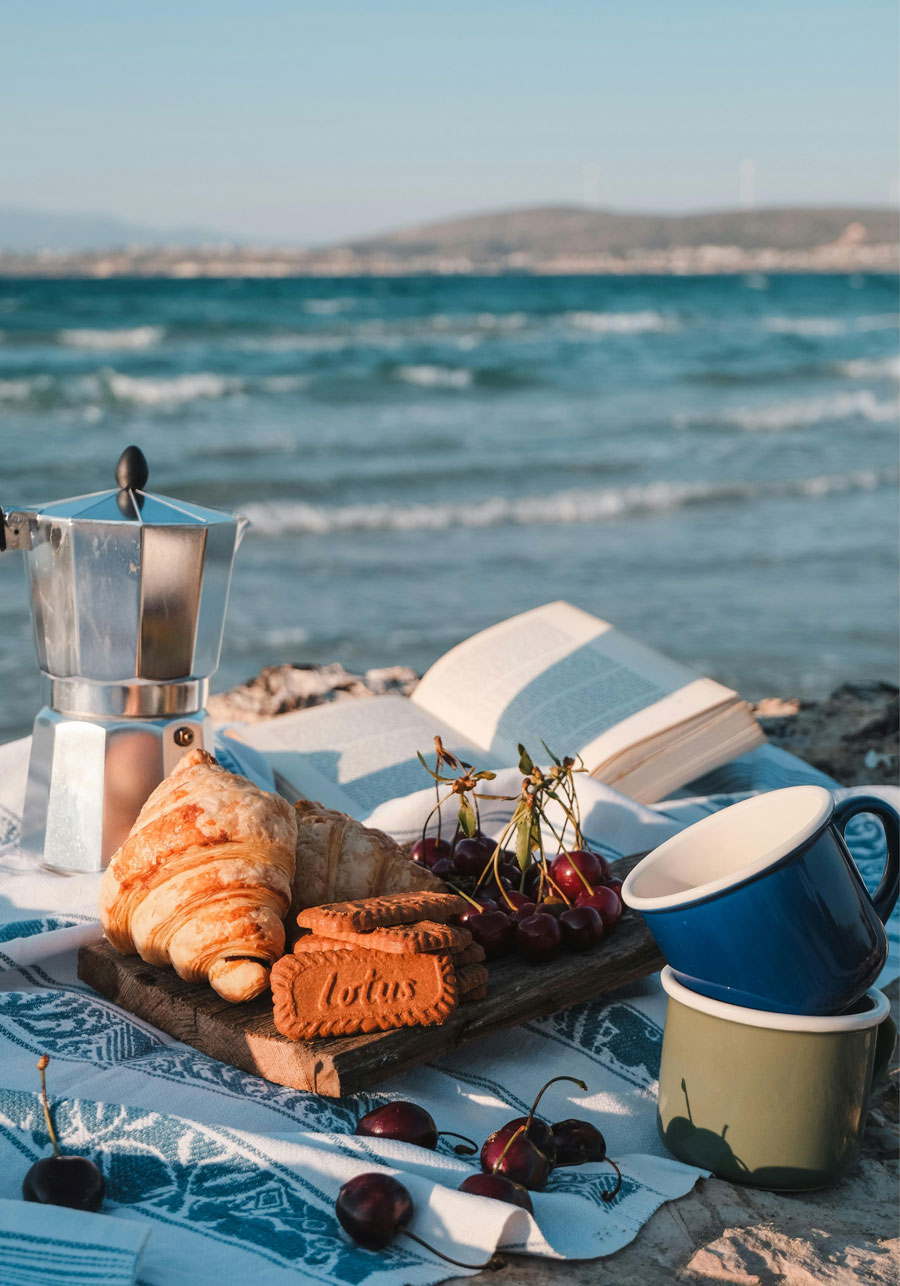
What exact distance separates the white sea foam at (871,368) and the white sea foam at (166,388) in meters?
7.82

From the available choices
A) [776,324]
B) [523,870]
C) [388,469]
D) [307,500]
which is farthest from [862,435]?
[776,324]

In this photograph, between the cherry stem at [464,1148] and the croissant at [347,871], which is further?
the croissant at [347,871]

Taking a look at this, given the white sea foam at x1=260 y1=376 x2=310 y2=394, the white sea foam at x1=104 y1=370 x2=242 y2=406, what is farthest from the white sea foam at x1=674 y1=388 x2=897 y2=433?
the white sea foam at x1=104 y1=370 x2=242 y2=406

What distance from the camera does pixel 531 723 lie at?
7.70 ft

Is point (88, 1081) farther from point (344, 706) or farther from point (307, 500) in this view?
point (307, 500)

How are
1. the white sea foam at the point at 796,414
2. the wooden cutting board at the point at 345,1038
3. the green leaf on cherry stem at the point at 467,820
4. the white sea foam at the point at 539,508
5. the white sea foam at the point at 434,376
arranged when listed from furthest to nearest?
the white sea foam at the point at 434,376 → the white sea foam at the point at 796,414 → the white sea foam at the point at 539,508 → the green leaf on cherry stem at the point at 467,820 → the wooden cutting board at the point at 345,1038

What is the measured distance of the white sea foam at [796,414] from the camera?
11.6 meters

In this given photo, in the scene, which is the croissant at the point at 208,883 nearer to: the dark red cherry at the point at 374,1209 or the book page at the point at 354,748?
the dark red cherry at the point at 374,1209

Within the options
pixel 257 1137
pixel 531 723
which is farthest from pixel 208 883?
pixel 531 723

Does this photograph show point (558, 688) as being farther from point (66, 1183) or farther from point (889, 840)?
point (66, 1183)

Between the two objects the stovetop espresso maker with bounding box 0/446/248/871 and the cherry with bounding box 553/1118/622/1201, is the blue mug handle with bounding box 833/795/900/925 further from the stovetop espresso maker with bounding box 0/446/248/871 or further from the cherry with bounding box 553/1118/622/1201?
the stovetop espresso maker with bounding box 0/446/248/871

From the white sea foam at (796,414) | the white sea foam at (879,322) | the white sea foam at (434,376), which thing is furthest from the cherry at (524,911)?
the white sea foam at (879,322)

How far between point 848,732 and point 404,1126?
1878 mm

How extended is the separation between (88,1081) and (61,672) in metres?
0.70
